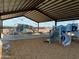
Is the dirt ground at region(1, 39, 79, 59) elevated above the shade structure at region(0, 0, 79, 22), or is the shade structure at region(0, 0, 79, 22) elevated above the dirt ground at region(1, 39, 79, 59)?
the shade structure at region(0, 0, 79, 22)

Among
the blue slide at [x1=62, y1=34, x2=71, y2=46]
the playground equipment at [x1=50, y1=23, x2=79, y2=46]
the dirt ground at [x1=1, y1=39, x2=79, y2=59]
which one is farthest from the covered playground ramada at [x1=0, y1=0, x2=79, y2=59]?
the playground equipment at [x1=50, y1=23, x2=79, y2=46]

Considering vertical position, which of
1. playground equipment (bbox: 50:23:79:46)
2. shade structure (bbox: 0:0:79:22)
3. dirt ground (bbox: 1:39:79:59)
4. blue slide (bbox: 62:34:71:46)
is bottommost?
dirt ground (bbox: 1:39:79:59)

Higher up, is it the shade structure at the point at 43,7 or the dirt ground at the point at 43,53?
the shade structure at the point at 43,7

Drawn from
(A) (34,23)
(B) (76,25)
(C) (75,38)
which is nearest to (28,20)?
(A) (34,23)

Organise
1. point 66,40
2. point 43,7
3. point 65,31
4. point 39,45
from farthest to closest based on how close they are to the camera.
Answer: point 43,7
point 65,31
point 66,40
point 39,45

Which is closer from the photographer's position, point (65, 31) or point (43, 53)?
point (43, 53)

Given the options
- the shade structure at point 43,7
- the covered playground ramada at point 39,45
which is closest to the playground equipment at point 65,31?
the covered playground ramada at point 39,45

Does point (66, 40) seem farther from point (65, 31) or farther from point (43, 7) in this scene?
A: point (43, 7)

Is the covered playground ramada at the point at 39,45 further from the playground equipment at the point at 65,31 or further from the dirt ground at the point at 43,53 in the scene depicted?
the playground equipment at the point at 65,31

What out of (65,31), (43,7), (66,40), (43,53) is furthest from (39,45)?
(43,7)

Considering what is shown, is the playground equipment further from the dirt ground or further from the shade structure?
the dirt ground

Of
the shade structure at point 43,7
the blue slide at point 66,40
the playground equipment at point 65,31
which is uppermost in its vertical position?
the shade structure at point 43,7

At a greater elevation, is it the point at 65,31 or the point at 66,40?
the point at 65,31

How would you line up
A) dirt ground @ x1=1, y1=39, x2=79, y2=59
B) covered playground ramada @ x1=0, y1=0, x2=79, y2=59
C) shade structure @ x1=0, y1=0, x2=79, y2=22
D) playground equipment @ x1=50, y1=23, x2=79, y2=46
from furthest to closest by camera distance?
playground equipment @ x1=50, y1=23, x2=79, y2=46
shade structure @ x1=0, y1=0, x2=79, y2=22
covered playground ramada @ x1=0, y1=0, x2=79, y2=59
dirt ground @ x1=1, y1=39, x2=79, y2=59
